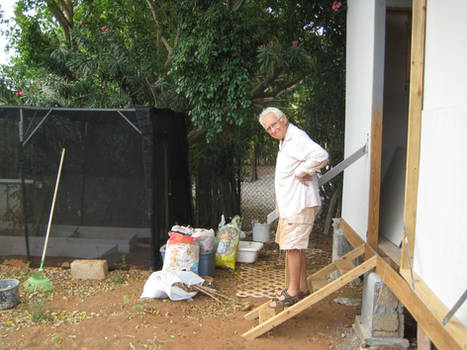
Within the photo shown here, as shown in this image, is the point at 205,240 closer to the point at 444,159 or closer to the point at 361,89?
the point at 361,89

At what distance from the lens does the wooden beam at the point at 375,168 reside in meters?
3.38

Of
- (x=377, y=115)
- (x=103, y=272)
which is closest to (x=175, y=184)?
(x=103, y=272)

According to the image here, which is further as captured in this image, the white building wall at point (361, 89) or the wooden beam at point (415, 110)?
the white building wall at point (361, 89)

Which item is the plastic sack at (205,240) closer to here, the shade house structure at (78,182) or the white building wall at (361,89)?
the shade house structure at (78,182)

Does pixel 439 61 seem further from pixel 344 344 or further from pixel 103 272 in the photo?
pixel 103 272

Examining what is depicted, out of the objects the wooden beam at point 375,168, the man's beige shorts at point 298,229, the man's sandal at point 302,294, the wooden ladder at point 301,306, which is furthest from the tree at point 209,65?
the wooden ladder at point 301,306

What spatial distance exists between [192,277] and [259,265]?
1.38 metres

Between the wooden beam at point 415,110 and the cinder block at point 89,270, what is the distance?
11.8ft

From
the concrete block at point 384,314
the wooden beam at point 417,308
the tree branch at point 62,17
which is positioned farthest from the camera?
the tree branch at point 62,17

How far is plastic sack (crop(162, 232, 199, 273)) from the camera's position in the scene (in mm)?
4328

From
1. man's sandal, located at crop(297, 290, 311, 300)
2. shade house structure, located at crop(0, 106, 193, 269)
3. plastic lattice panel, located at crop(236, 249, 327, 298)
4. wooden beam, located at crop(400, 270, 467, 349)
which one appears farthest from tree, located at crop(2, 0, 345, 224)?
wooden beam, located at crop(400, 270, 467, 349)

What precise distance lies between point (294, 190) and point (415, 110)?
1.17m

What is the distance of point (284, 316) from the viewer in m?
3.11

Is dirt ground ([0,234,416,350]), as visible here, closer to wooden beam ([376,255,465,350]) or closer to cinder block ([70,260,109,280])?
cinder block ([70,260,109,280])
